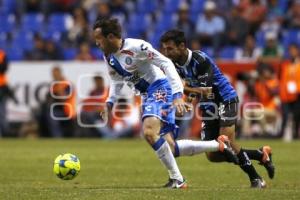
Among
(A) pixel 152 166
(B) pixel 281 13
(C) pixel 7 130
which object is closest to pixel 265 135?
(B) pixel 281 13

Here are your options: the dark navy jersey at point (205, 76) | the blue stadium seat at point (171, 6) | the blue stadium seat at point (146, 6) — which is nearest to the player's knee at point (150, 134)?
the dark navy jersey at point (205, 76)

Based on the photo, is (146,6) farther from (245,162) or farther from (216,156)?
(245,162)

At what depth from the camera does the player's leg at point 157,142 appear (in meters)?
11.1

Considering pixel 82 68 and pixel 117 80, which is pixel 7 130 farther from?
pixel 117 80

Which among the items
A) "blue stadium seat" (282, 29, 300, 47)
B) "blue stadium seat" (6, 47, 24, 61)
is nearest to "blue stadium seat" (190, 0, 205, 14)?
"blue stadium seat" (282, 29, 300, 47)

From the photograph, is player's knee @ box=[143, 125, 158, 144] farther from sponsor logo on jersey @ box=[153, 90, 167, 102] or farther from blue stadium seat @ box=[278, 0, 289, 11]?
blue stadium seat @ box=[278, 0, 289, 11]

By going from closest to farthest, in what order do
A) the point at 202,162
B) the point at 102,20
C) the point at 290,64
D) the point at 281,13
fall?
the point at 102,20 < the point at 202,162 < the point at 290,64 < the point at 281,13

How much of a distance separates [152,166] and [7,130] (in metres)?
10.5

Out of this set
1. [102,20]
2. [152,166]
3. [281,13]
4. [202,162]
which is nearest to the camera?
[102,20]

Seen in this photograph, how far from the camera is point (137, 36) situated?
28.4 m

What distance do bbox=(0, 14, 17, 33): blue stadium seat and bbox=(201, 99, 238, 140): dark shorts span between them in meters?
18.5

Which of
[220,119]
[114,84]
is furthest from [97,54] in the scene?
[114,84]

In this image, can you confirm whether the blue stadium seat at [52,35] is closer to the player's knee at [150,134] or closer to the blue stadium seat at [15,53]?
the blue stadium seat at [15,53]

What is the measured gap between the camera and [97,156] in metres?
18.6
